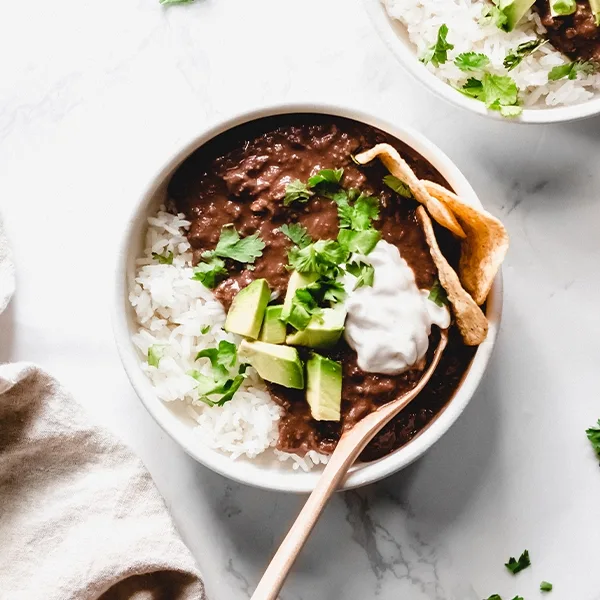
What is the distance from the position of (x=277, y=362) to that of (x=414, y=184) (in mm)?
568

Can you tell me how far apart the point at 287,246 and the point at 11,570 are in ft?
4.00

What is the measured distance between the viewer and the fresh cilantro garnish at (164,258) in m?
2.58

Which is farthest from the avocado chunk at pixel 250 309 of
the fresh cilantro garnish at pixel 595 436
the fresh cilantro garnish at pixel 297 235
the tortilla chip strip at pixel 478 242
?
the fresh cilantro garnish at pixel 595 436

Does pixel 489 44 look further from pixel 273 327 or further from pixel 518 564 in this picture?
pixel 518 564

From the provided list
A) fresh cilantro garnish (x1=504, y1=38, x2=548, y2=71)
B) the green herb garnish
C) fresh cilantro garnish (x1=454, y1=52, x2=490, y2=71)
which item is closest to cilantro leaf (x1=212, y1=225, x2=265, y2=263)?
fresh cilantro garnish (x1=454, y1=52, x2=490, y2=71)

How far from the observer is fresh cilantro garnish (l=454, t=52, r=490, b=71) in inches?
Answer: 103

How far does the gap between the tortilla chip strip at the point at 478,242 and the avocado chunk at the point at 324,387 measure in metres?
0.41

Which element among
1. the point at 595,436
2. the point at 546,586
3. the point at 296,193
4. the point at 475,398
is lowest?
the point at 546,586

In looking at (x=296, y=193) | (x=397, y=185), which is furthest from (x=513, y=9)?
(x=296, y=193)

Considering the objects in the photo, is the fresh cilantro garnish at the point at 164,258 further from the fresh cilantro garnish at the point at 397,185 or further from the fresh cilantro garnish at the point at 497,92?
the fresh cilantro garnish at the point at 497,92

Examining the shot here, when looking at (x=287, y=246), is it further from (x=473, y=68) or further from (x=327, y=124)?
(x=473, y=68)

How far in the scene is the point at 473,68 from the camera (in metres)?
2.62

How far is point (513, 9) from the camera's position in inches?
102

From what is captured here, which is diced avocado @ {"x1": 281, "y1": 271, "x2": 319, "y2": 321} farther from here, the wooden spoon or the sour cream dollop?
the wooden spoon
